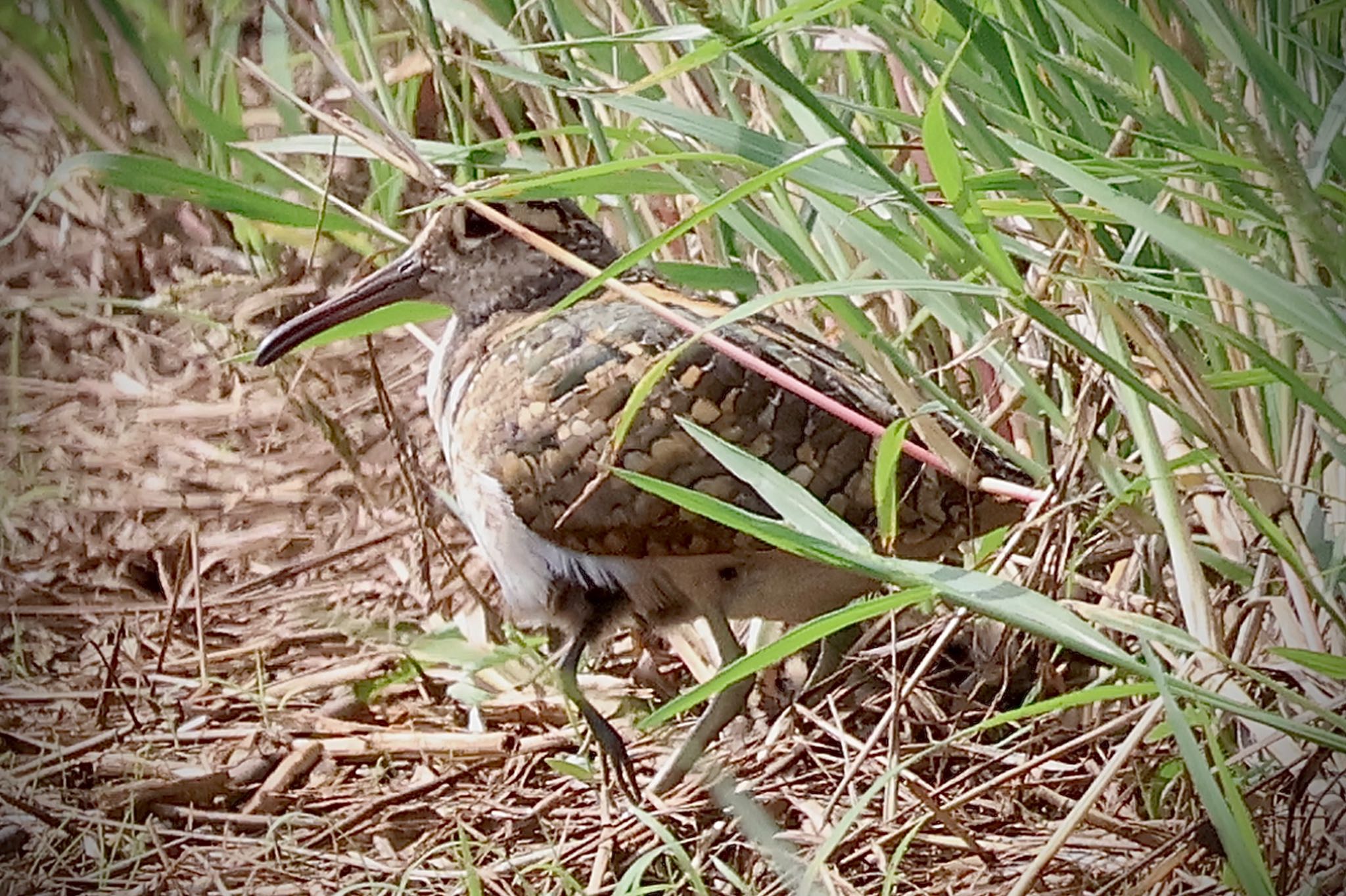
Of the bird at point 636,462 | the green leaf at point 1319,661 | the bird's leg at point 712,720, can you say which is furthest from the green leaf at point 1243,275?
the bird's leg at point 712,720

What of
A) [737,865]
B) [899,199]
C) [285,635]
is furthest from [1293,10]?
[285,635]

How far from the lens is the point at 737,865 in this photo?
2.36ft

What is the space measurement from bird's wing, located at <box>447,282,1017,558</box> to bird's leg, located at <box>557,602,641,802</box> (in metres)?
0.05

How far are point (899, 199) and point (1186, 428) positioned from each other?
156 millimetres

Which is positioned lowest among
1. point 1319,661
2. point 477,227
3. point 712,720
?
point 712,720

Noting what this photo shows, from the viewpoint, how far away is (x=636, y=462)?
81cm

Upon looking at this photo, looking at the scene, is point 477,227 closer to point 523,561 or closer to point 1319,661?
point 523,561

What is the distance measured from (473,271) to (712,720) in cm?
32

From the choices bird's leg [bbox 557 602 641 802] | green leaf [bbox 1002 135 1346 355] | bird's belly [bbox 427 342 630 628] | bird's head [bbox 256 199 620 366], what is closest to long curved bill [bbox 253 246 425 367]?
bird's head [bbox 256 199 620 366]

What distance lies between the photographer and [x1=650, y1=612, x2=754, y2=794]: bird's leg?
81 cm

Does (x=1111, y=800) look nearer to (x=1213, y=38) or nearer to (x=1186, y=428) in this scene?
(x=1186, y=428)

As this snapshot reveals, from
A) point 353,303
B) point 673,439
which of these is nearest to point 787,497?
point 673,439

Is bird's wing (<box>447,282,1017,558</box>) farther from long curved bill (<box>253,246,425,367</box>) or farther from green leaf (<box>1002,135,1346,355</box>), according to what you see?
green leaf (<box>1002,135,1346,355</box>)

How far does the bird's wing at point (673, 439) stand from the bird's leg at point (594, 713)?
54mm
